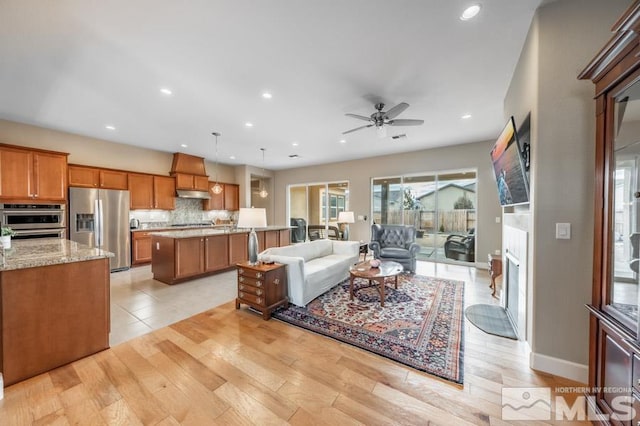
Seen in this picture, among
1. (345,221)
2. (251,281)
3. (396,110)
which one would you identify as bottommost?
(251,281)

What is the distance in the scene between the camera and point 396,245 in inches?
212

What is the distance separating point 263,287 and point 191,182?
5.14 meters

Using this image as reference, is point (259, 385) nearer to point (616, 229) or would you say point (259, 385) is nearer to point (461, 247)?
point (616, 229)

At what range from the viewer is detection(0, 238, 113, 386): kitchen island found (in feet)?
5.86

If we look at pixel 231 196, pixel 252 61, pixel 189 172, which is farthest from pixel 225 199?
pixel 252 61

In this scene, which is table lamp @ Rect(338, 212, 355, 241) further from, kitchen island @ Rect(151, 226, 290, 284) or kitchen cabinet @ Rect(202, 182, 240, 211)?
kitchen cabinet @ Rect(202, 182, 240, 211)

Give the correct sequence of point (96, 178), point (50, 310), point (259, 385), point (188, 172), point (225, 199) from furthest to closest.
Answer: point (225, 199), point (188, 172), point (96, 178), point (50, 310), point (259, 385)

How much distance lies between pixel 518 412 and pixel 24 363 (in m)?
3.62

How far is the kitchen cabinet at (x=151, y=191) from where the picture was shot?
5656 millimetres

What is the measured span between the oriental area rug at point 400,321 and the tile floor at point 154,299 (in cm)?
124

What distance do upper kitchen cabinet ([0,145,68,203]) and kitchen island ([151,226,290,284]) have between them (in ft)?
6.40

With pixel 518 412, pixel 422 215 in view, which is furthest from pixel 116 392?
pixel 422 215

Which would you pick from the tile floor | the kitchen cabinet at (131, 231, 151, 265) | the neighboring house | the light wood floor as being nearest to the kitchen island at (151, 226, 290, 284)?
the tile floor

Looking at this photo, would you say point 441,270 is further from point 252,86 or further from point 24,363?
point 24,363
